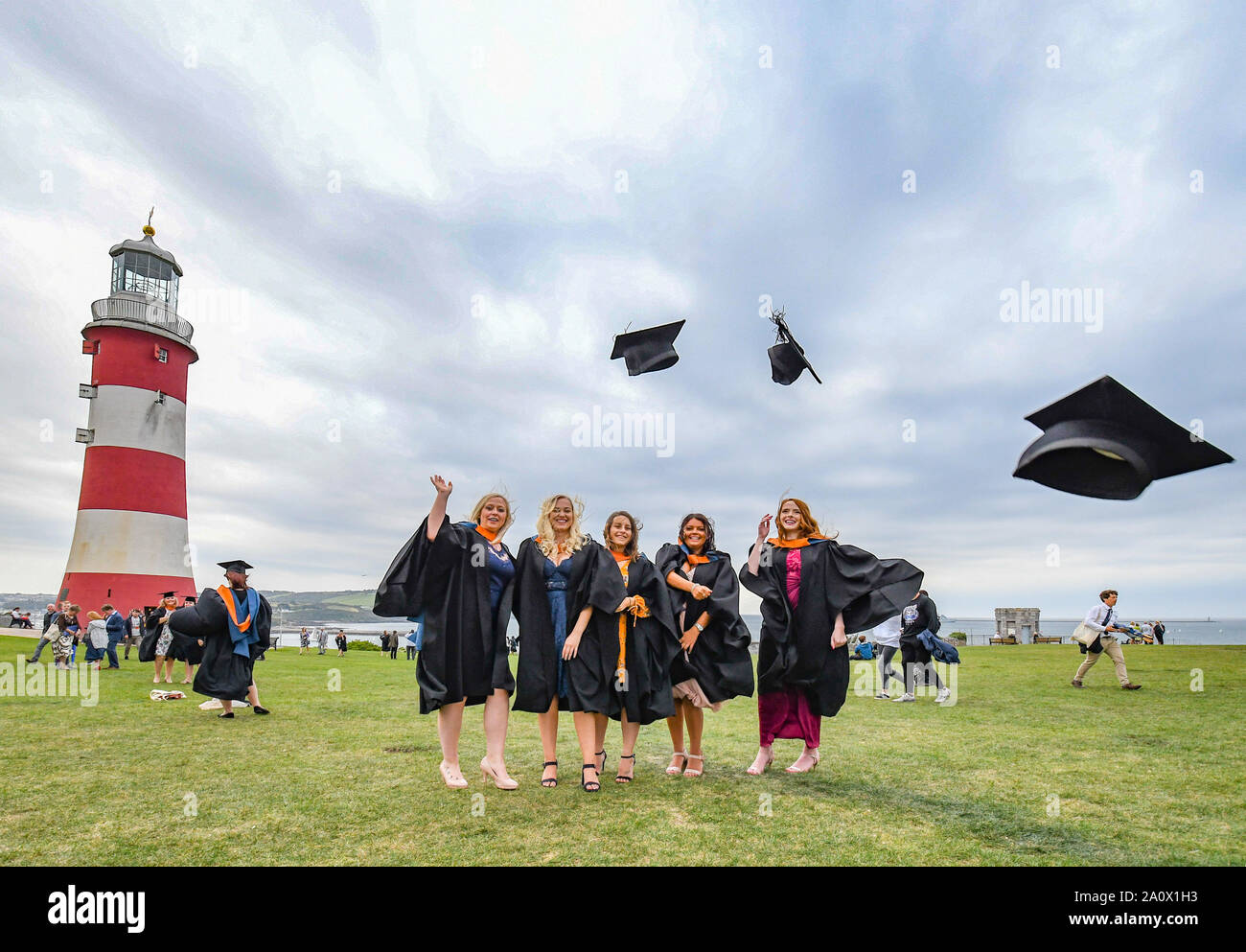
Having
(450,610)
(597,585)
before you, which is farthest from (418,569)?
(597,585)

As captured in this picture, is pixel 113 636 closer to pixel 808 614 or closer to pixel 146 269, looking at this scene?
pixel 808 614

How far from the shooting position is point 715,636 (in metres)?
6.85

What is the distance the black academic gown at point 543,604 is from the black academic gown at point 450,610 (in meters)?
0.17

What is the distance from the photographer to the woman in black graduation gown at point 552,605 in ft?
20.4

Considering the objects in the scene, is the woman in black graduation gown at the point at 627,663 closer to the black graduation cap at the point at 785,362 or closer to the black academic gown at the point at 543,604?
the black academic gown at the point at 543,604

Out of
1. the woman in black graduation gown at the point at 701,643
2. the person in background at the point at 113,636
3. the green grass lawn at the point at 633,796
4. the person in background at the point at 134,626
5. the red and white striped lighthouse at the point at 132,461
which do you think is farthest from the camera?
the red and white striped lighthouse at the point at 132,461

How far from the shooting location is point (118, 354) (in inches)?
1207

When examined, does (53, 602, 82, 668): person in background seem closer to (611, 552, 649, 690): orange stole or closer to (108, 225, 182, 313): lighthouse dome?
(611, 552, 649, 690): orange stole

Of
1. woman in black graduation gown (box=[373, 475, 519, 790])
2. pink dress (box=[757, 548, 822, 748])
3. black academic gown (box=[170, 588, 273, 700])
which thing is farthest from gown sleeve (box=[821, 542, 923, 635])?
black academic gown (box=[170, 588, 273, 700])

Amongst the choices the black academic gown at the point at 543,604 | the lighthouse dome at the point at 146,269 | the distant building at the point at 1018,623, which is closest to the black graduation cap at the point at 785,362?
the black academic gown at the point at 543,604

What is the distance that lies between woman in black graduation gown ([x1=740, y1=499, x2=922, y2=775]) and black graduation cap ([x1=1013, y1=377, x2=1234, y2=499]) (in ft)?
11.9

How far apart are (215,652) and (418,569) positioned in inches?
224
